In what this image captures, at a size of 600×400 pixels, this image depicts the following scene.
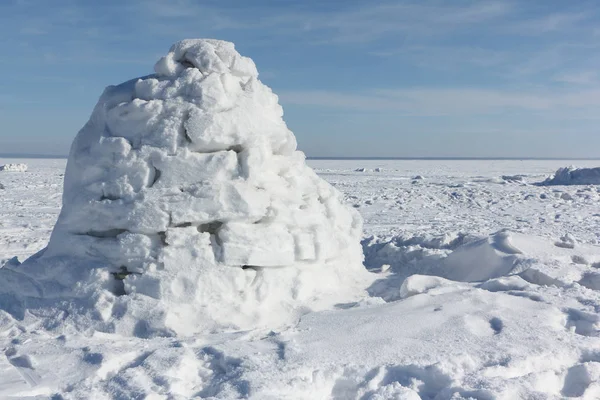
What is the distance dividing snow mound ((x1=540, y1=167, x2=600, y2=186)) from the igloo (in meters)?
18.8

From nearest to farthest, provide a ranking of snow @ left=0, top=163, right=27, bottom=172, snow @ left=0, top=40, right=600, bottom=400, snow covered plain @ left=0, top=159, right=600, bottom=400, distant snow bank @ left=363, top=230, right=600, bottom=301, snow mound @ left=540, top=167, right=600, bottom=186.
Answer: snow covered plain @ left=0, top=159, right=600, bottom=400 → snow @ left=0, top=40, right=600, bottom=400 → distant snow bank @ left=363, top=230, right=600, bottom=301 → snow mound @ left=540, top=167, right=600, bottom=186 → snow @ left=0, top=163, right=27, bottom=172

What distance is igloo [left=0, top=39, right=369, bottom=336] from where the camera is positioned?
4.52 metres

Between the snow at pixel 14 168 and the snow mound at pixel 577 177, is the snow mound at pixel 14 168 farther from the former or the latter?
the snow mound at pixel 577 177

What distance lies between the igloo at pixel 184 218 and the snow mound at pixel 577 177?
61.7ft

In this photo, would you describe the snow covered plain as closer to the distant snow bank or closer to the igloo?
the distant snow bank

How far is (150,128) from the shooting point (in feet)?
16.5

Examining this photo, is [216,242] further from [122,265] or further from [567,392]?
[567,392]

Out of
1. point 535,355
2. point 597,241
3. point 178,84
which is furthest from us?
point 597,241

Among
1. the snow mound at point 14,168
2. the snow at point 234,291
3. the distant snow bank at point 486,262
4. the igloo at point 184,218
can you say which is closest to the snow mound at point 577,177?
the distant snow bank at point 486,262

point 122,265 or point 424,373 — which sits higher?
point 122,265

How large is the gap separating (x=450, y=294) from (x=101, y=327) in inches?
110

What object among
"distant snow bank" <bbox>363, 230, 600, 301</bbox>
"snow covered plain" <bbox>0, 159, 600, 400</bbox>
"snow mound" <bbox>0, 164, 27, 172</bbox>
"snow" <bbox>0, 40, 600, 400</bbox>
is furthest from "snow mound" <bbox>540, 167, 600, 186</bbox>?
"snow mound" <bbox>0, 164, 27, 172</bbox>

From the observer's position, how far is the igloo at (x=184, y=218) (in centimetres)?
452

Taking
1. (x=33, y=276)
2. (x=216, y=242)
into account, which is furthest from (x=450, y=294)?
(x=33, y=276)
